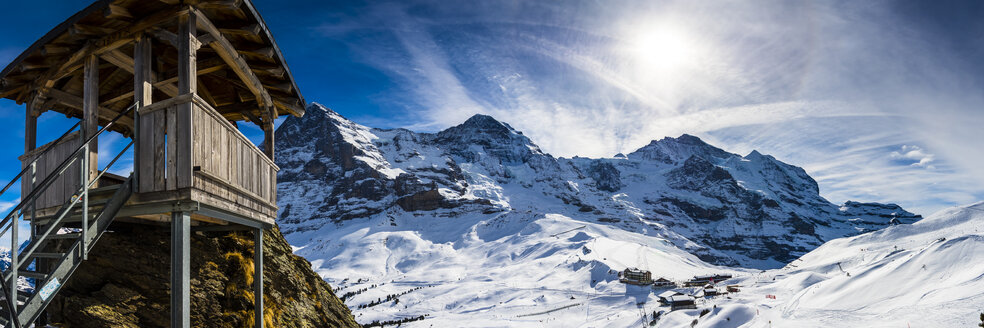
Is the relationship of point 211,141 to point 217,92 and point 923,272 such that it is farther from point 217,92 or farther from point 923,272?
point 923,272

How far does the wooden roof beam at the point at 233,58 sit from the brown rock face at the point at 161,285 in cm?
307

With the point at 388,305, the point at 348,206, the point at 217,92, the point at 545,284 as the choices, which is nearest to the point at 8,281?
the point at 217,92

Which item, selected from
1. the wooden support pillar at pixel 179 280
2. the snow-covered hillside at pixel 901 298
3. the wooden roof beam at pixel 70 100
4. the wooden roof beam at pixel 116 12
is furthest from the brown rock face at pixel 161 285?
the snow-covered hillside at pixel 901 298

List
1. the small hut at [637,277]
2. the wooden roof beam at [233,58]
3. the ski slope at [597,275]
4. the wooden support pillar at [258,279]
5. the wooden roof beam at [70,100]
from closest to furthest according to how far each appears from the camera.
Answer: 1. the wooden roof beam at [233,58]
2. the wooden support pillar at [258,279]
3. the wooden roof beam at [70,100]
4. the ski slope at [597,275]
5. the small hut at [637,277]

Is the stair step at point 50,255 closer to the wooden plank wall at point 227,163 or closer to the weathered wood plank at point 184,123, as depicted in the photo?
the weathered wood plank at point 184,123

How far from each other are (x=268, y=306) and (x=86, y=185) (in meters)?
5.23

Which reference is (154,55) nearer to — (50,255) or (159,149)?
(159,149)

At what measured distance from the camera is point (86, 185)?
5.93 m

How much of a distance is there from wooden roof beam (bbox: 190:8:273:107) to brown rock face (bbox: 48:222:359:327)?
10.1ft

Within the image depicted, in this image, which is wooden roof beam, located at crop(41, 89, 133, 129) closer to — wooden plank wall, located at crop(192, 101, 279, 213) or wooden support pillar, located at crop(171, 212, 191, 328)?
wooden plank wall, located at crop(192, 101, 279, 213)

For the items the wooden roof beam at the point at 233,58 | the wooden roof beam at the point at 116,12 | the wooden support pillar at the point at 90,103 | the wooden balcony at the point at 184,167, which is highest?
the wooden roof beam at the point at 233,58

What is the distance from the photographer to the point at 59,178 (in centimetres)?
797

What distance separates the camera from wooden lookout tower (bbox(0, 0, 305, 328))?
19.2 feet

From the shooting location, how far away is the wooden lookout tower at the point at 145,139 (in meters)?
5.86
